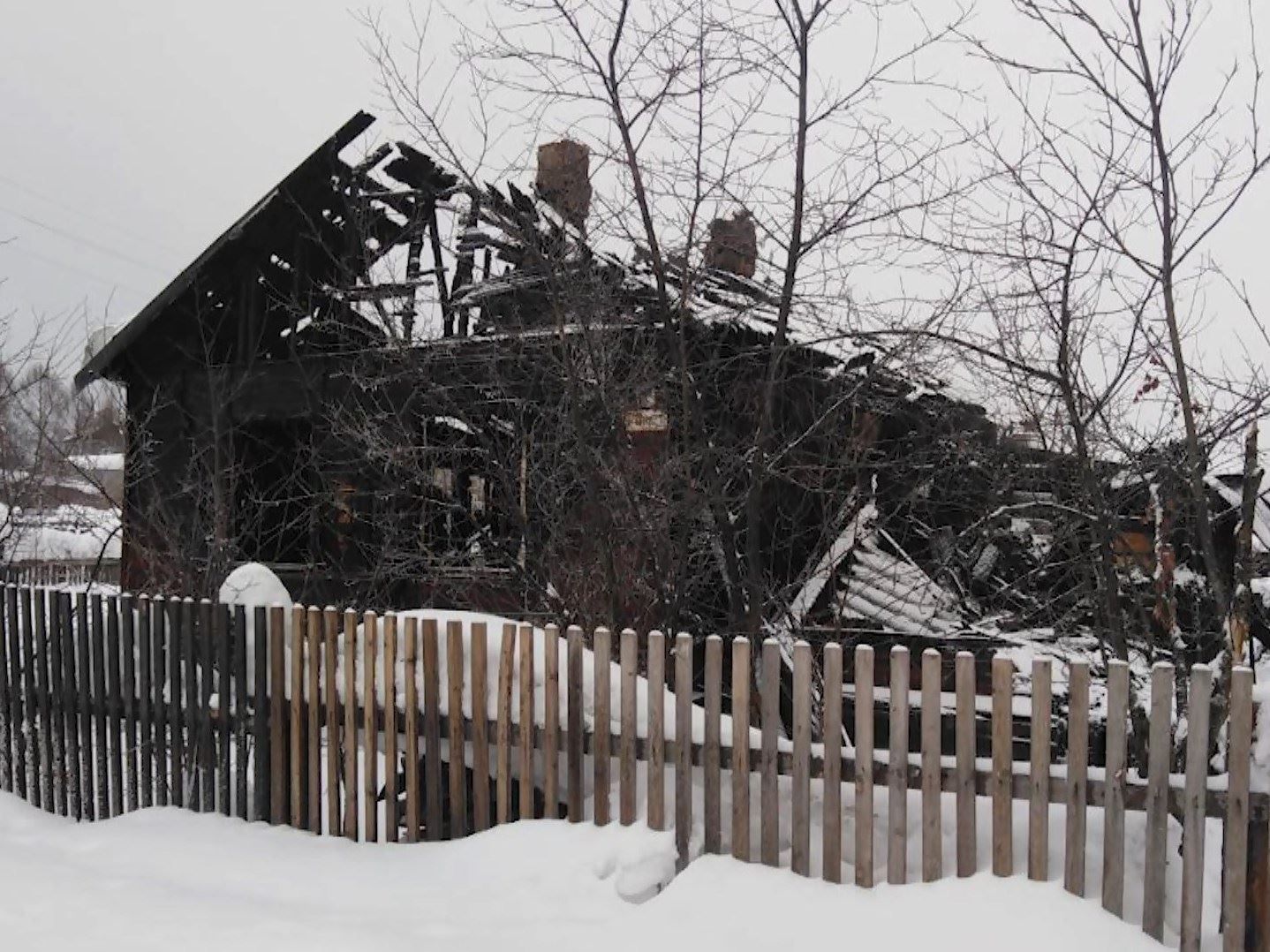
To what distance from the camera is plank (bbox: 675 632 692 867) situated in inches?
163

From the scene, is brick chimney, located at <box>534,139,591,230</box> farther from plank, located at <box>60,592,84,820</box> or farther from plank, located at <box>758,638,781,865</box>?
plank, located at <box>60,592,84,820</box>

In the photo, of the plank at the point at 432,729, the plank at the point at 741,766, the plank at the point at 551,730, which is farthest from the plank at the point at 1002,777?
the plank at the point at 432,729

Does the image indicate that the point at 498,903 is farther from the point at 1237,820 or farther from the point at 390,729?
the point at 1237,820

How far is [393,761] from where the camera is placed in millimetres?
4883

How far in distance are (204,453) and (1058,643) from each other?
10.8 meters

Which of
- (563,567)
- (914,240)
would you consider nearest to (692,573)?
(563,567)

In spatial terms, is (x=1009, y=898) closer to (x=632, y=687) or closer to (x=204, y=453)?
(x=632, y=687)

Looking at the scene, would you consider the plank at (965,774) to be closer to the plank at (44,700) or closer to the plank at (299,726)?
the plank at (299,726)

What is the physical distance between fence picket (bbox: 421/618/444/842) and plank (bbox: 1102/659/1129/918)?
9.61ft

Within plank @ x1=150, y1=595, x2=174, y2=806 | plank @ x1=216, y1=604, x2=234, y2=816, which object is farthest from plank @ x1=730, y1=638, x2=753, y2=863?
plank @ x1=150, y1=595, x2=174, y2=806

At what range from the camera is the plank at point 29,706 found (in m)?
6.25

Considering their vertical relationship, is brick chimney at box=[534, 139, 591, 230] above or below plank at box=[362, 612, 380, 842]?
above

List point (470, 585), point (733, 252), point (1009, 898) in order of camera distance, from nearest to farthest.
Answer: point (1009, 898) < point (733, 252) < point (470, 585)

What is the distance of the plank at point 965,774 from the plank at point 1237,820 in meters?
0.81
